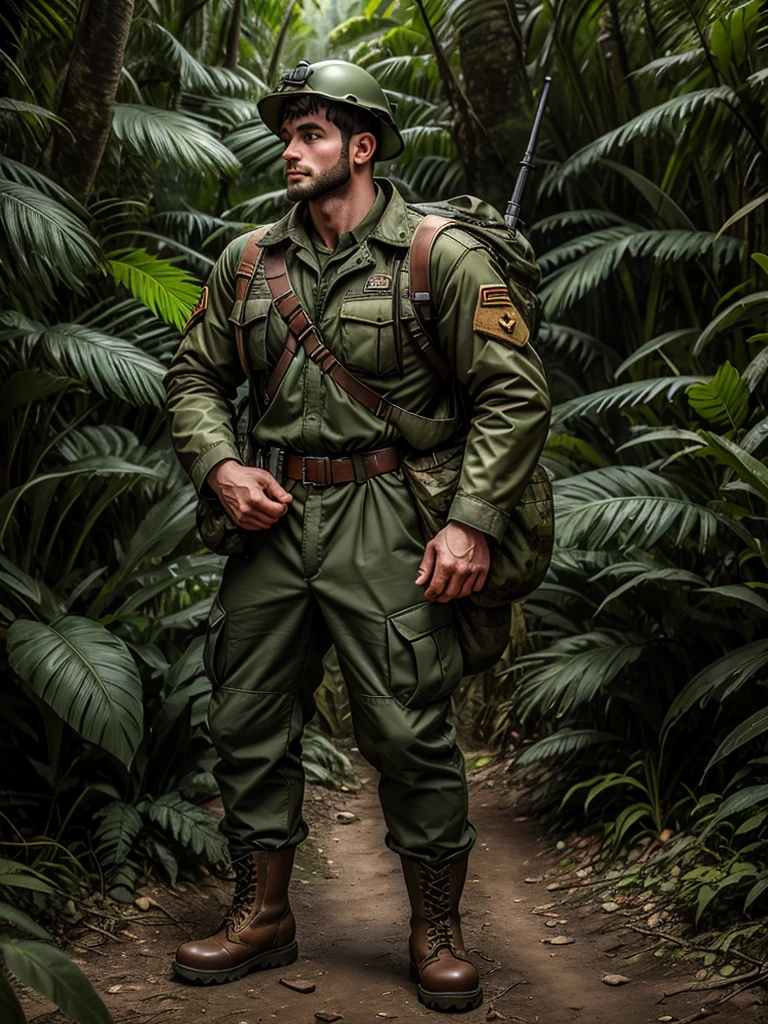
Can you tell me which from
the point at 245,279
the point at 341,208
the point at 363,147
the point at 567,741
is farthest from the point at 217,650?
the point at 567,741

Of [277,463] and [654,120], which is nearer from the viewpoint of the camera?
[277,463]

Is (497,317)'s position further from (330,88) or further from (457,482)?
(330,88)

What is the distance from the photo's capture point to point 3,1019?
2045mm

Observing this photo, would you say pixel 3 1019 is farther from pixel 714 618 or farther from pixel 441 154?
pixel 441 154

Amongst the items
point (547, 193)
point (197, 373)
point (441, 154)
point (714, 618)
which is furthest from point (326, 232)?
point (441, 154)

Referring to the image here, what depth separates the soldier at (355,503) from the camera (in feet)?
8.79

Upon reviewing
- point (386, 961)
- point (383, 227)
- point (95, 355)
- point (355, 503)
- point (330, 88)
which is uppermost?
point (330, 88)

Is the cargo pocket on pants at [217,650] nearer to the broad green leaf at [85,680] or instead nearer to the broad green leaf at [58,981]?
the broad green leaf at [85,680]

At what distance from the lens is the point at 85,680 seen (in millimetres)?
3219

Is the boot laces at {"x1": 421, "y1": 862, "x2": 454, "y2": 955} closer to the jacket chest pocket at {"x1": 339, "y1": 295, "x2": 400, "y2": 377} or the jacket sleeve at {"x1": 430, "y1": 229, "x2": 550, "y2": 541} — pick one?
the jacket sleeve at {"x1": 430, "y1": 229, "x2": 550, "y2": 541}

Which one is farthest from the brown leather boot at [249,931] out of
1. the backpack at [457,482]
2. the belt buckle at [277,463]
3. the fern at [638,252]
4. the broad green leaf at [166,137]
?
the broad green leaf at [166,137]

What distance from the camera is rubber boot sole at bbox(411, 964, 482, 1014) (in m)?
2.68

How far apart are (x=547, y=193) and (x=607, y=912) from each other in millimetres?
3454

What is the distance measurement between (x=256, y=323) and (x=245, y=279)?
0.44ft
